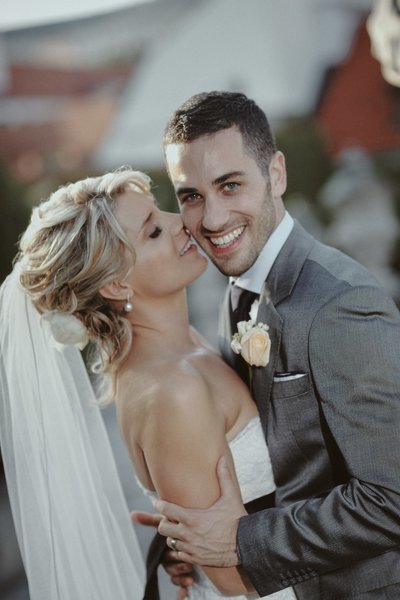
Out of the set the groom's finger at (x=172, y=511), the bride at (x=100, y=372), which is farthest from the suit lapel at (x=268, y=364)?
the groom's finger at (x=172, y=511)

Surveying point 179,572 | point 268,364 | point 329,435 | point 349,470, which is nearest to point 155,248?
point 268,364

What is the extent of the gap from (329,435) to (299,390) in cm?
15

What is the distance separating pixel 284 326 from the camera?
2.08 metres

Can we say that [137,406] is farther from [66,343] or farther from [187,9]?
[187,9]

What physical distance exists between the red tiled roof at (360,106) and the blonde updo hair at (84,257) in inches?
424

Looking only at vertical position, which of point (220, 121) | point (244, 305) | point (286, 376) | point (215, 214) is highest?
point (220, 121)

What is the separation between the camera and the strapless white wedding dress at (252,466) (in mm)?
2260

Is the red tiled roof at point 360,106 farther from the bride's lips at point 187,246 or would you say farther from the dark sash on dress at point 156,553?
the dark sash on dress at point 156,553

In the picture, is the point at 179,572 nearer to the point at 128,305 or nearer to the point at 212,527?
the point at 212,527

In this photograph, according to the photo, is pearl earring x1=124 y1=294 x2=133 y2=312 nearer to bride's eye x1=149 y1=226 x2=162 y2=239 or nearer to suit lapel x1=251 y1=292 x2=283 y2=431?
bride's eye x1=149 y1=226 x2=162 y2=239

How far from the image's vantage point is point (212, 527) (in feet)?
6.81

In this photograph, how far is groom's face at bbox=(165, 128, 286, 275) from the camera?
229cm

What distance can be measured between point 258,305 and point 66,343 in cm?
65

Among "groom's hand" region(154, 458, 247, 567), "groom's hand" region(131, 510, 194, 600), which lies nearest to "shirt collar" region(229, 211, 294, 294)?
"groom's hand" region(154, 458, 247, 567)
